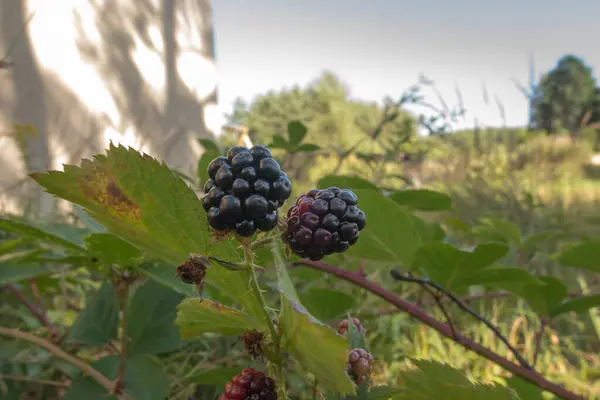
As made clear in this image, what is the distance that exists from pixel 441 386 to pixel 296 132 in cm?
60

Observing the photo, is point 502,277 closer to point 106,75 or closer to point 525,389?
point 525,389

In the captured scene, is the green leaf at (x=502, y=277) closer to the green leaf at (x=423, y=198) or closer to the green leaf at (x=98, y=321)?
the green leaf at (x=423, y=198)

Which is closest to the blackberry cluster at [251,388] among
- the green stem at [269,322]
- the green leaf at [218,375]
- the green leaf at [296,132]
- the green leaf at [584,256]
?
the green stem at [269,322]

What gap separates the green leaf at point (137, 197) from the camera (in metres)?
0.25

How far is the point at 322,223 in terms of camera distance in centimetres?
27

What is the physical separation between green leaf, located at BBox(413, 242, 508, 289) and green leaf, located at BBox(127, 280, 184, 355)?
257 mm

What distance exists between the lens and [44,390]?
2.51 feet

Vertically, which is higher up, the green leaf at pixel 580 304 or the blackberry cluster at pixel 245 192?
A: the blackberry cluster at pixel 245 192

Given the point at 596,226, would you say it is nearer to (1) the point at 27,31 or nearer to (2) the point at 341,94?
(1) the point at 27,31

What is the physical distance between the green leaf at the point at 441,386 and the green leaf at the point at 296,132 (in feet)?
1.86

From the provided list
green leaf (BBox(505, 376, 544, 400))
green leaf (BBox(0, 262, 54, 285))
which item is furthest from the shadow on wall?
green leaf (BBox(505, 376, 544, 400))

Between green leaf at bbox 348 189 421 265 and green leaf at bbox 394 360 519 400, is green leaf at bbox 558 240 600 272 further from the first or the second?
green leaf at bbox 394 360 519 400

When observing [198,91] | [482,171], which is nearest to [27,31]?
[198,91]

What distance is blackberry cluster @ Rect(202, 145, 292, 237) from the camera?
9.4 inches
